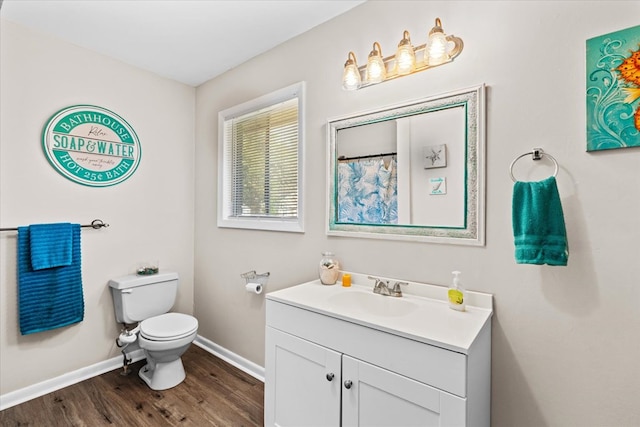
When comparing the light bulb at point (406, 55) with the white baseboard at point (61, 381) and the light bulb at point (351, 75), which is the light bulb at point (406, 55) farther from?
the white baseboard at point (61, 381)

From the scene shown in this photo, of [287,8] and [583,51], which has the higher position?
[287,8]

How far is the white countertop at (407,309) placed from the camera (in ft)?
3.67

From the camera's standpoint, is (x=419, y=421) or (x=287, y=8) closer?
(x=419, y=421)

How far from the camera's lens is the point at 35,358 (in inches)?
81.8

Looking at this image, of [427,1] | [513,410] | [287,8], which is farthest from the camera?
[287,8]

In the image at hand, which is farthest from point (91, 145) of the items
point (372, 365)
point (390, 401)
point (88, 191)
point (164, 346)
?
point (390, 401)

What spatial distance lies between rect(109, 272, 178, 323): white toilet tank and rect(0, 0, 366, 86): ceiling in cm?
172

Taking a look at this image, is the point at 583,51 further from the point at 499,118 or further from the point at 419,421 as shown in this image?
the point at 419,421

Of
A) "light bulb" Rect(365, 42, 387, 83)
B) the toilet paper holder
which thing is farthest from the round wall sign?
"light bulb" Rect(365, 42, 387, 83)

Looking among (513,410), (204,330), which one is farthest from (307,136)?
(204,330)

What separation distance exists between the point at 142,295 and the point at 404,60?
240 centimetres

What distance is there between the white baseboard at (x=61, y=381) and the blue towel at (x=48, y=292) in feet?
1.28

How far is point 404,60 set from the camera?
149 cm

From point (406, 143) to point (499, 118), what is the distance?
1.40ft
